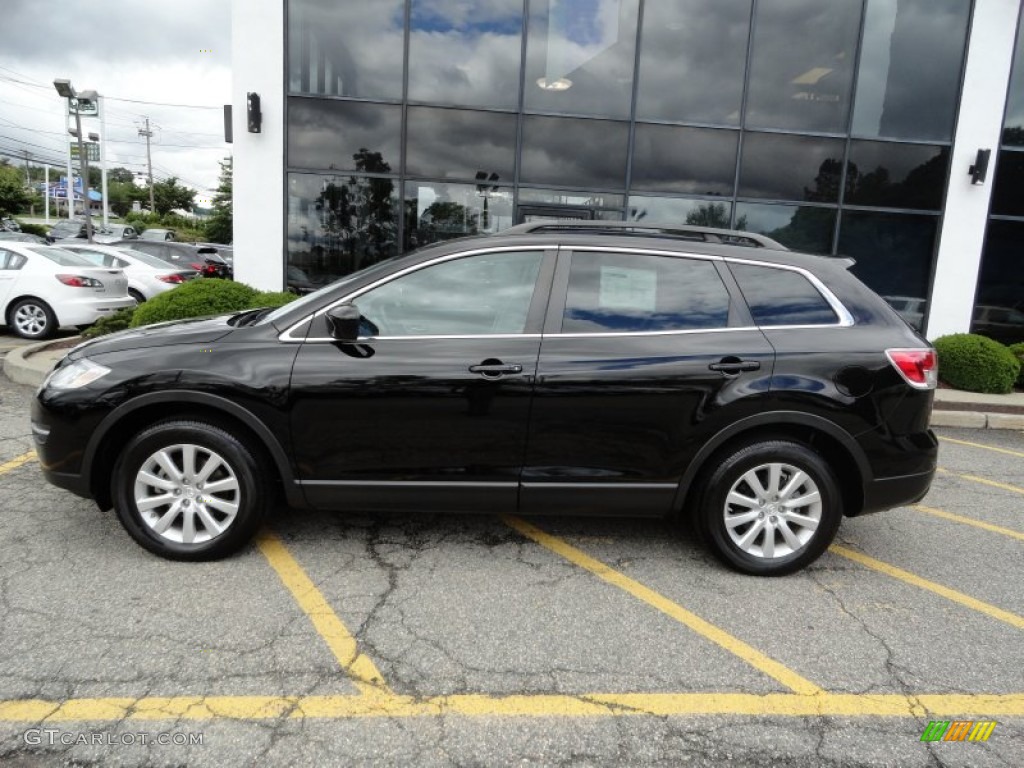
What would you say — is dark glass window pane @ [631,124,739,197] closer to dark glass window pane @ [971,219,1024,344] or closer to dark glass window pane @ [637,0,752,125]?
dark glass window pane @ [637,0,752,125]

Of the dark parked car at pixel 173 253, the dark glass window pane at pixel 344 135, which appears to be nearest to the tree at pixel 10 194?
the dark parked car at pixel 173 253

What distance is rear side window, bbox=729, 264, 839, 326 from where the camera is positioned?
3604mm

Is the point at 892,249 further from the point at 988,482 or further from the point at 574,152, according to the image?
the point at 988,482

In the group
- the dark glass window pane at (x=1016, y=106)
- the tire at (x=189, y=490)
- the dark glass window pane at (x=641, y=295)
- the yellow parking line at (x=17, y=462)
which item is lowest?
the yellow parking line at (x=17, y=462)

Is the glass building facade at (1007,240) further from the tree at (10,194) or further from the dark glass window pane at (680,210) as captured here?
the tree at (10,194)

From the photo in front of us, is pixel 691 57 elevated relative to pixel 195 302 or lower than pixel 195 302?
elevated

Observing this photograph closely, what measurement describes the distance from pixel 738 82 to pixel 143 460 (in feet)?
35.9

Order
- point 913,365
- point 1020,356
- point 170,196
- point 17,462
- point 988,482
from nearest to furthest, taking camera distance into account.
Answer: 1. point 913,365
2. point 17,462
3. point 988,482
4. point 1020,356
5. point 170,196

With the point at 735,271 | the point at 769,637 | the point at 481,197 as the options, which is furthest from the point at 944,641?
the point at 481,197

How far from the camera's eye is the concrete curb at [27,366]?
24.1 ft

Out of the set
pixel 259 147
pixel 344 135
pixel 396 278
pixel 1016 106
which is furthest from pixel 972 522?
pixel 259 147

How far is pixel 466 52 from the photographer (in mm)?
11023

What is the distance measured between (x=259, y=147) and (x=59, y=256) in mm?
3312

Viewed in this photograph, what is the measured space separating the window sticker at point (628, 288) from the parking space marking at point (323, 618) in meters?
1.98
